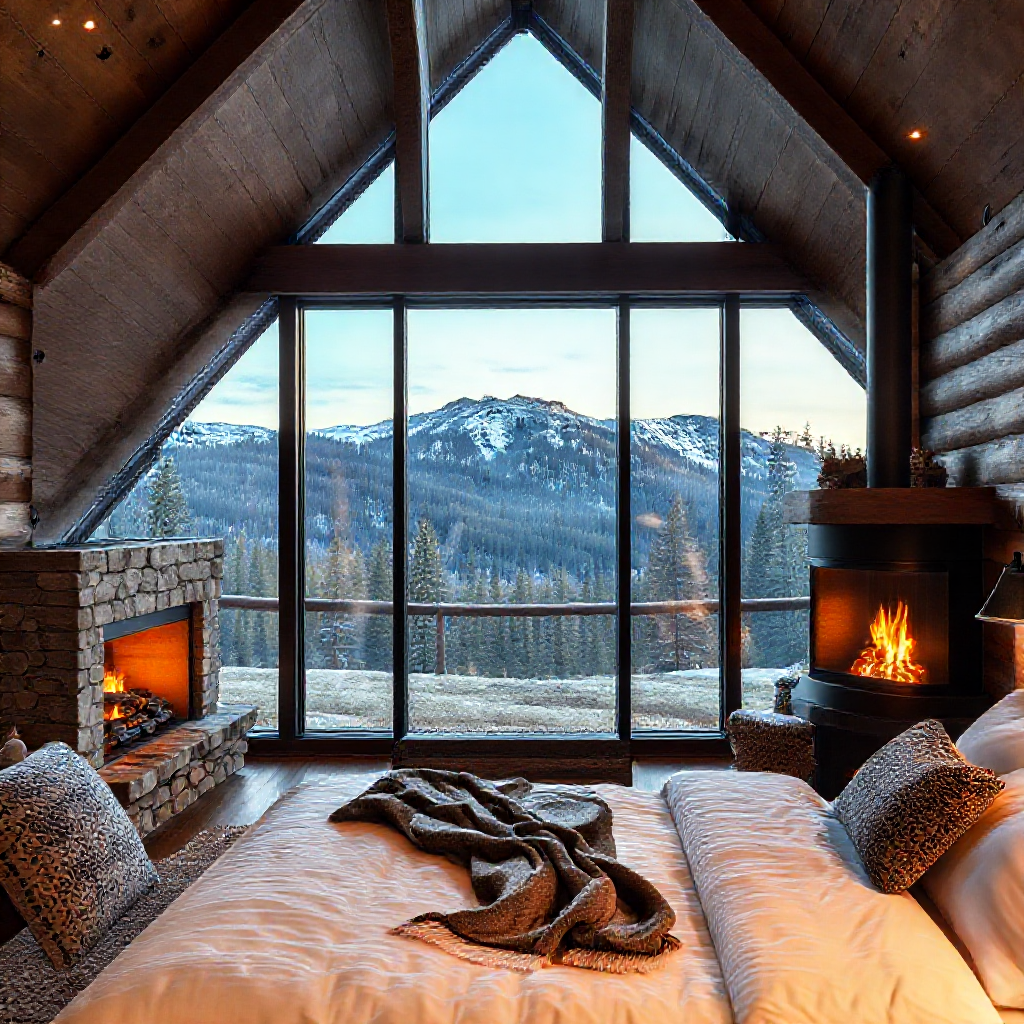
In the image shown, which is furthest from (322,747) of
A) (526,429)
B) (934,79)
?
(934,79)

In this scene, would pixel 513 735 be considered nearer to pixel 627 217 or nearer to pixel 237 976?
pixel 627 217

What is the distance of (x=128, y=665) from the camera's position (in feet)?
15.4

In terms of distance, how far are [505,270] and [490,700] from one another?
2547 millimetres

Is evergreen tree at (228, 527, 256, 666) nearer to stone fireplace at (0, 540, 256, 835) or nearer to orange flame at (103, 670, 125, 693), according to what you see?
stone fireplace at (0, 540, 256, 835)

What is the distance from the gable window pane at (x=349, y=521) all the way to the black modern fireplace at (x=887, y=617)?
240 cm

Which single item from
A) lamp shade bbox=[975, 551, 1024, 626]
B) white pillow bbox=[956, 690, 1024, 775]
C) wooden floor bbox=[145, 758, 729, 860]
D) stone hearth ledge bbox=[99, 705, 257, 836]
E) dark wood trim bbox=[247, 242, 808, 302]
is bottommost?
wooden floor bbox=[145, 758, 729, 860]

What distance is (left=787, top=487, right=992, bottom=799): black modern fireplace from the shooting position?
371 centimetres

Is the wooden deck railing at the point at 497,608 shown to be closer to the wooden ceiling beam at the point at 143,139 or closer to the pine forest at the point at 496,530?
the pine forest at the point at 496,530

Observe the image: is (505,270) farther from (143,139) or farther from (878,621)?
(878,621)

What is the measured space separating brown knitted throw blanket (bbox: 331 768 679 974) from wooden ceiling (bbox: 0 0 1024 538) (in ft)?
8.93

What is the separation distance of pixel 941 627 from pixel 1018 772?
1.80m

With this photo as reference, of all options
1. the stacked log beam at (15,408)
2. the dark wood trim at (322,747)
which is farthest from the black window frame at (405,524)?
the stacked log beam at (15,408)

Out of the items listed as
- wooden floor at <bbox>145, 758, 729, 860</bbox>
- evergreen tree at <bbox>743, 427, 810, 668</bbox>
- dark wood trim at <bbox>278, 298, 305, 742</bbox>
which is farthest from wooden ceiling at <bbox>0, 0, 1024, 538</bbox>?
wooden floor at <bbox>145, 758, 729, 860</bbox>

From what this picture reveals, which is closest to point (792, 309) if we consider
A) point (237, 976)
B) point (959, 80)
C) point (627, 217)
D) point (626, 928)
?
point (627, 217)
